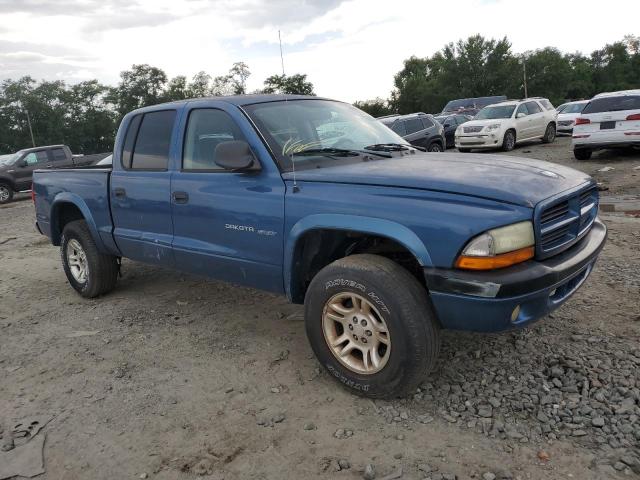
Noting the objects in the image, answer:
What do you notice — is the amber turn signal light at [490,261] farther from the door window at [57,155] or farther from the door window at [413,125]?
the door window at [57,155]

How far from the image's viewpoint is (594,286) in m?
4.45

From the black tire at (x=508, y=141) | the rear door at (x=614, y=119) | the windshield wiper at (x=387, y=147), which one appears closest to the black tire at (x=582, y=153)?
the rear door at (x=614, y=119)

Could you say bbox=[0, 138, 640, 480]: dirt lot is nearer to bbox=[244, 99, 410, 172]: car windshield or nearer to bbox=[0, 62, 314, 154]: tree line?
bbox=[244, 99, 410, 172]: car windshield

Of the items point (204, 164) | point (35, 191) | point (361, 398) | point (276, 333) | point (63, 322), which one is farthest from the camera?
point (35, 191)

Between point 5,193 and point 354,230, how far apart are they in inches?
713

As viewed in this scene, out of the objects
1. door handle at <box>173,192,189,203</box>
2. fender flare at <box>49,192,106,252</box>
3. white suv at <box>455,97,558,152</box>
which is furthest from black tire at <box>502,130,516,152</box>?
door handle at <box>173,192,189,203</box>

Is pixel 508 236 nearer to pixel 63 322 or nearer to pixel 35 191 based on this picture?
pixel 63 322

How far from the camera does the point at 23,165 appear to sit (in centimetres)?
1758

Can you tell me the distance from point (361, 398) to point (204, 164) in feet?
6.69

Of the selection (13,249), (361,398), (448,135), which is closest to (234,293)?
(361,398)

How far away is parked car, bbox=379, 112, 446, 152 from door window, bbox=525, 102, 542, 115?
357 centimetres

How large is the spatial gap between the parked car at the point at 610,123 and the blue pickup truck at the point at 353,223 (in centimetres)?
973

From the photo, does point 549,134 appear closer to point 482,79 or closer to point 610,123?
point 610,123

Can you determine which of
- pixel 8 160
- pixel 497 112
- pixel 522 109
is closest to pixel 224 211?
pixel 497 112
